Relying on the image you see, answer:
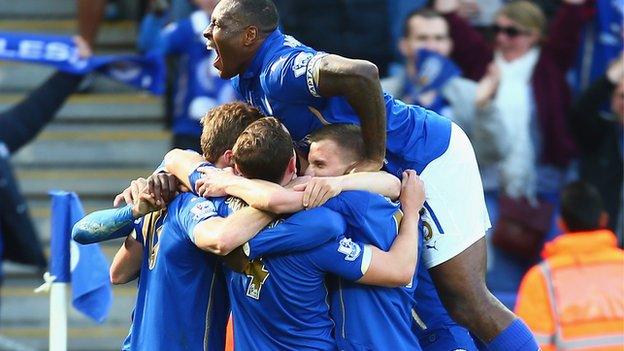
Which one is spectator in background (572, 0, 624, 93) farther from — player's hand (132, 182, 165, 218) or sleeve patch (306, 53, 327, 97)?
player's hand (132, 182, 165, 218)

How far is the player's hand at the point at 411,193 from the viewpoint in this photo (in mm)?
6566

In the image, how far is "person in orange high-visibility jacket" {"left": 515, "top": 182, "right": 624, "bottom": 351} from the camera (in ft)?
27.7

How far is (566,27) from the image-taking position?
34.7 feet

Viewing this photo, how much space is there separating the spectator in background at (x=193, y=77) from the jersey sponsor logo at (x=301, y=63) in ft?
12.2

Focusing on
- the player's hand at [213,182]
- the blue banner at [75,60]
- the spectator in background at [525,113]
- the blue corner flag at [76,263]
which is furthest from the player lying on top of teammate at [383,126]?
the spectator in background at [525,113]

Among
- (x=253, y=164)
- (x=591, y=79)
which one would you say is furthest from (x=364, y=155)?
(x=591, y=79)

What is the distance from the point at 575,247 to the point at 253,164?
279cm

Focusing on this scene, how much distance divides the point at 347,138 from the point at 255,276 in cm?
68

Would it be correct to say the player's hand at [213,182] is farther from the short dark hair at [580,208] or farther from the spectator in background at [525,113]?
the spectator in background at [525,113]

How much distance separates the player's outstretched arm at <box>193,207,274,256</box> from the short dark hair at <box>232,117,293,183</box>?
5.8 inches

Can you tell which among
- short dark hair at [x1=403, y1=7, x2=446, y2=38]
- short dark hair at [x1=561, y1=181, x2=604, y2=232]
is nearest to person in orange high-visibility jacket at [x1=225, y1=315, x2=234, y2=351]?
short dark hair at [x1=561, y1=181, x2=604, y2=232]

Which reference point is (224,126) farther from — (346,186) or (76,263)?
(76,263)

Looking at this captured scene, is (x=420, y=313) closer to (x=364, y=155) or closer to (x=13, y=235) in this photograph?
(x=364, y=155)

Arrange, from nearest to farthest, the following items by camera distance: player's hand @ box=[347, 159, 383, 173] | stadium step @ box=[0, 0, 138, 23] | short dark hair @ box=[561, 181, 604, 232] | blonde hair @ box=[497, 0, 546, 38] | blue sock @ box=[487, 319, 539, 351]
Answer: player's hand @ box=[347, 159, 383, 173] → blue sock @ box=[487, 319, 539, 351] → short dark hair @ box=[561, 181, 604, 232] → blonde hair @ box=[497, 0, 546, 38] → stadium step @ box=[0, 0, 138, 23]
